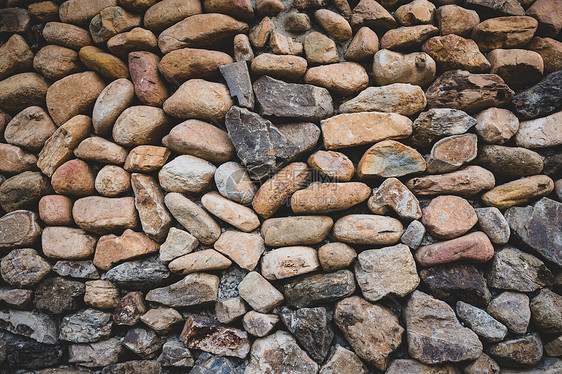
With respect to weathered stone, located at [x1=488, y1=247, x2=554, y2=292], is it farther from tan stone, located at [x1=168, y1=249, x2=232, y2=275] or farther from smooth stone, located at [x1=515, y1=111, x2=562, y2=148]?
tan stone, located at [x1=168, y1=249, x2=232, y2=275]

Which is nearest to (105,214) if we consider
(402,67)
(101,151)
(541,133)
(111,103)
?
(101,151)

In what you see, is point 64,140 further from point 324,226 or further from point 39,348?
point 324,226

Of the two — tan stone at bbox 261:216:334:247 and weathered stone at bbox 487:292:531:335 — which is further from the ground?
tan stone at bbox 261:216:334:247

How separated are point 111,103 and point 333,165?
1.16 m

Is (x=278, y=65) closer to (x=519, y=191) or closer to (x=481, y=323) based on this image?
(x=519, y=191)

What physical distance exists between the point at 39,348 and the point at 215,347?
0.94 metres

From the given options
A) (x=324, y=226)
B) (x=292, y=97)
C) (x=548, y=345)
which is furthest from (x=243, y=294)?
(x=548, y=345)

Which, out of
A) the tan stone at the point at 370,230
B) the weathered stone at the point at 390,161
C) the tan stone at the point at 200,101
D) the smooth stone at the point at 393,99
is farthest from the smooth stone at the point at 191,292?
the smooth stone at the point at 393,99

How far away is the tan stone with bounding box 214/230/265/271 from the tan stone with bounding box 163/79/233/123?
0.59 m

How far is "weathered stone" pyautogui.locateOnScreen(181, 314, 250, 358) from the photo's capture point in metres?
1.43

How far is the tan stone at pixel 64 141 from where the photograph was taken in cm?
160

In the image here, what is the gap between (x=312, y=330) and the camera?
54.1 inches

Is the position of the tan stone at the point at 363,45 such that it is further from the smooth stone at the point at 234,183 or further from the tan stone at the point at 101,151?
the tan stone at the point at 101,151

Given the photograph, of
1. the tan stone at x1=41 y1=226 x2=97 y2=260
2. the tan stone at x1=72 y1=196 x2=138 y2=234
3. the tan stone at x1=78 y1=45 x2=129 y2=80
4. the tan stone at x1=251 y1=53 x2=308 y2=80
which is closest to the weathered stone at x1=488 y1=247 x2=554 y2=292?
the tan stone at x1=251 y1=53 x2=308 y2=80
